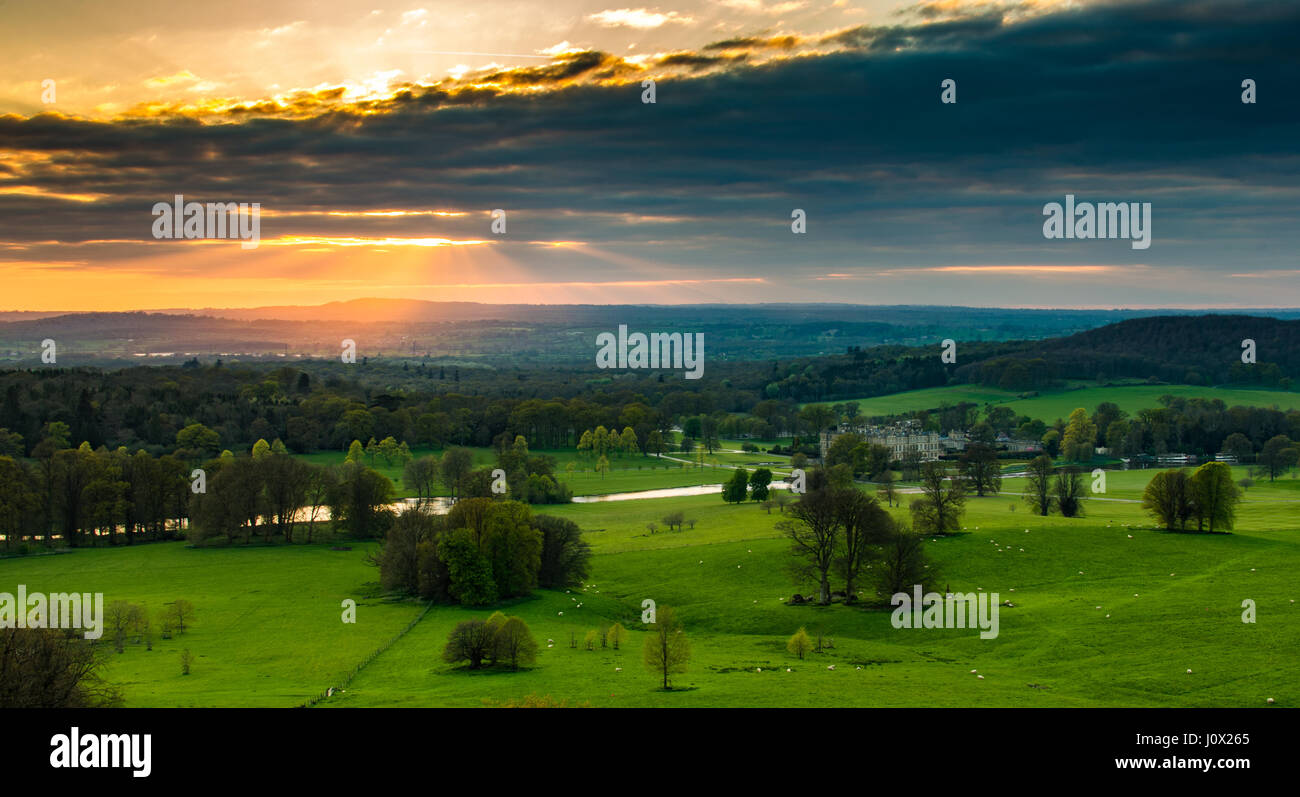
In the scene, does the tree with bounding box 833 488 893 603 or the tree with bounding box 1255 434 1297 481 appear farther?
the tree with bounding box 1255 434 1297 481

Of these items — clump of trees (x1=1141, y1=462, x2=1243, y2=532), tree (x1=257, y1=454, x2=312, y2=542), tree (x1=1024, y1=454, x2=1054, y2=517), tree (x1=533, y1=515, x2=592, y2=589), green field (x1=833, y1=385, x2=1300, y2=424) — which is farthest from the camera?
green field (x1=833, y1=385, x2=1300, y2=424)

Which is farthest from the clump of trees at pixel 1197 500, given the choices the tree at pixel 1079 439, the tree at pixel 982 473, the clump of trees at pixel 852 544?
the tree at pixel 1079 439

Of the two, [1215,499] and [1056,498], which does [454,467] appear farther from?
[1215,499]

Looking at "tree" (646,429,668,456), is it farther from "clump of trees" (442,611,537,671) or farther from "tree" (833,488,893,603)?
"clump of trees" (442,611,537,671)

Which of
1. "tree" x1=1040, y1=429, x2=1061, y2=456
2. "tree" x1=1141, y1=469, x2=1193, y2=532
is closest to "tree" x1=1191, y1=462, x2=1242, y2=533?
"tree" x1=1141, y1=469, x2=1193, y2=532

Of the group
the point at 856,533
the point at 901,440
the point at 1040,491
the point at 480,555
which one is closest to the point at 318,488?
the point at 480,555

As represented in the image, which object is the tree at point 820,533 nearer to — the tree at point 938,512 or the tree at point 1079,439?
the tree at point 938,512
